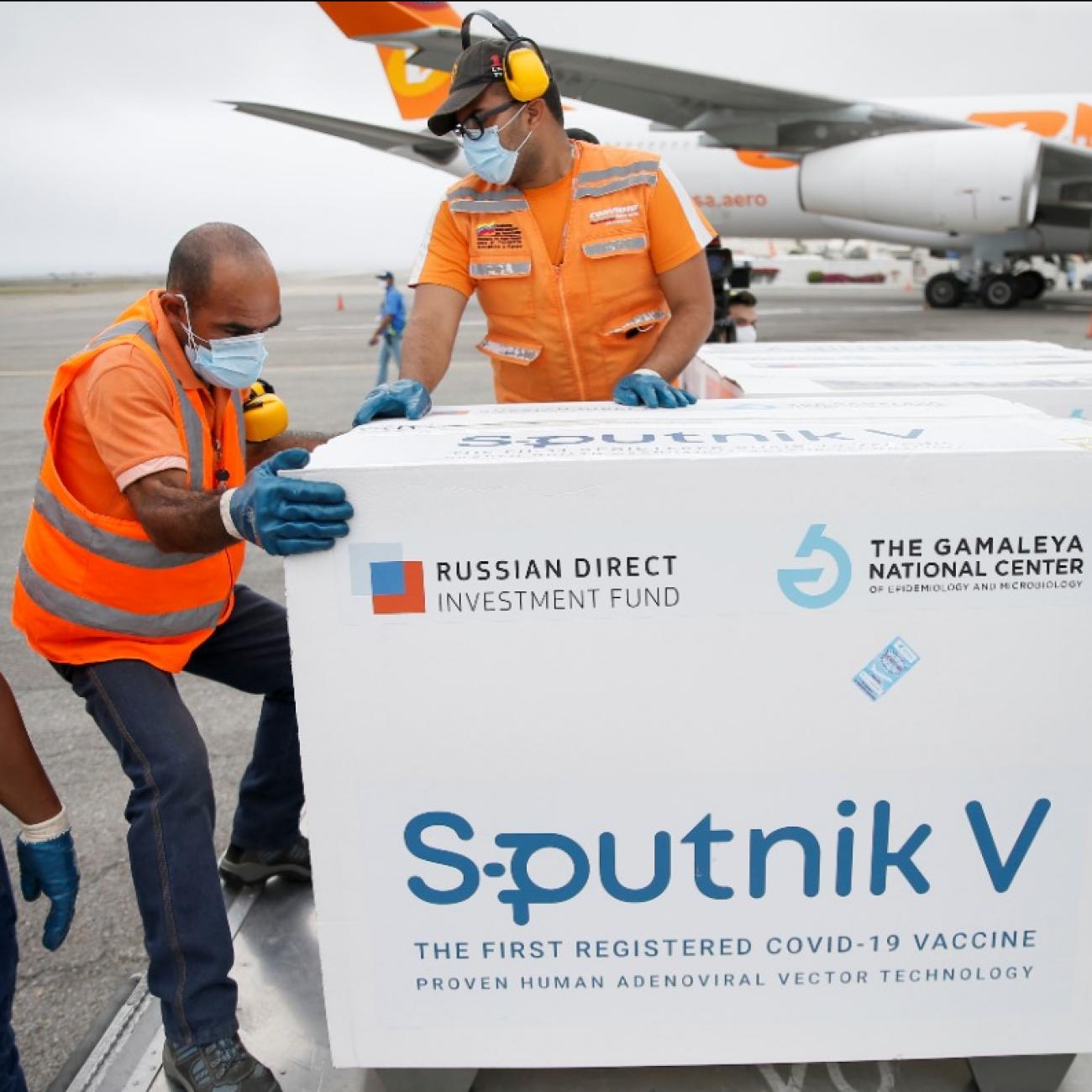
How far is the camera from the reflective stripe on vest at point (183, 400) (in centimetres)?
191

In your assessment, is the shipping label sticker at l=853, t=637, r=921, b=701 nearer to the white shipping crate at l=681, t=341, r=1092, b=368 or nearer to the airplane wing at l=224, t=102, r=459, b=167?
the white shipping crate at l=681, t=341, r=1092, b=368

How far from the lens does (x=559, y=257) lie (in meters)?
2.49

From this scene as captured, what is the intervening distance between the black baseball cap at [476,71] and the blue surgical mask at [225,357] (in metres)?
0.76

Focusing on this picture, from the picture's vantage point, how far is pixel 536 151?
2.41 meters

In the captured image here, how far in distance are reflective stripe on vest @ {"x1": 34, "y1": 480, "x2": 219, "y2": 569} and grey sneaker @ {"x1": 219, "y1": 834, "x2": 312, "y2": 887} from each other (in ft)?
2.82

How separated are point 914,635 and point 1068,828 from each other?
42cm

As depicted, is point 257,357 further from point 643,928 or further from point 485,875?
point 643,928

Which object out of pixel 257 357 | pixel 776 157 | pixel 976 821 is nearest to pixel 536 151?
pixel 257 357

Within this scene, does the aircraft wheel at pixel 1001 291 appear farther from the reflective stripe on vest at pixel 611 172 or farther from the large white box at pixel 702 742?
the large white box at pixel 702 742

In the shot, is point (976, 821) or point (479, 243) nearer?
point (976, 821)

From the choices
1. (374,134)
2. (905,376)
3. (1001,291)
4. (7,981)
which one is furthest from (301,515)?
(1001,291)

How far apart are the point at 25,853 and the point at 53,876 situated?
0.06 m

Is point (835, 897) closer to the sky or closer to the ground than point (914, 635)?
closer to the ground

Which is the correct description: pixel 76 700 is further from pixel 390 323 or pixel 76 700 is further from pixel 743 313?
pixel 390 323
